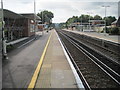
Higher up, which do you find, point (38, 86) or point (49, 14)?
point (49, 14)

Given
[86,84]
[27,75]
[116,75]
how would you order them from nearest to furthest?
[86,84] → [27,75] → [116,75]

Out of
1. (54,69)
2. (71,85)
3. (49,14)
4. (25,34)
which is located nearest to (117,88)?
(71,85)

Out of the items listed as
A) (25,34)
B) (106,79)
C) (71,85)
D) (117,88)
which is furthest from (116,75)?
(25,34)

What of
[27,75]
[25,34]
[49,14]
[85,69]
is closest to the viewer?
[27,75]

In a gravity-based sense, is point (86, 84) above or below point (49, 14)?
below

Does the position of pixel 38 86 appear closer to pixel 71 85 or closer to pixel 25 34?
pixel 71 85

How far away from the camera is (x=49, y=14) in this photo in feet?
507

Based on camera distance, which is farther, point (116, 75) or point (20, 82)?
point (116, 75)

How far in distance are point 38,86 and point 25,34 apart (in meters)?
33.5

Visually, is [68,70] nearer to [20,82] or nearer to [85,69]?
[85,69]

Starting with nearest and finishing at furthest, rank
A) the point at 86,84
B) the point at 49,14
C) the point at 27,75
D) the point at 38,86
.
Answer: the point at 38,86
the point at 86,84
the point at 27,75
the point at 49,14

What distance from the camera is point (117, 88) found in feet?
24.8

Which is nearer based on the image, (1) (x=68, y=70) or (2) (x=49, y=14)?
(1) (x=68, y=70)

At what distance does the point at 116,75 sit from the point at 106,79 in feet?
3.22
